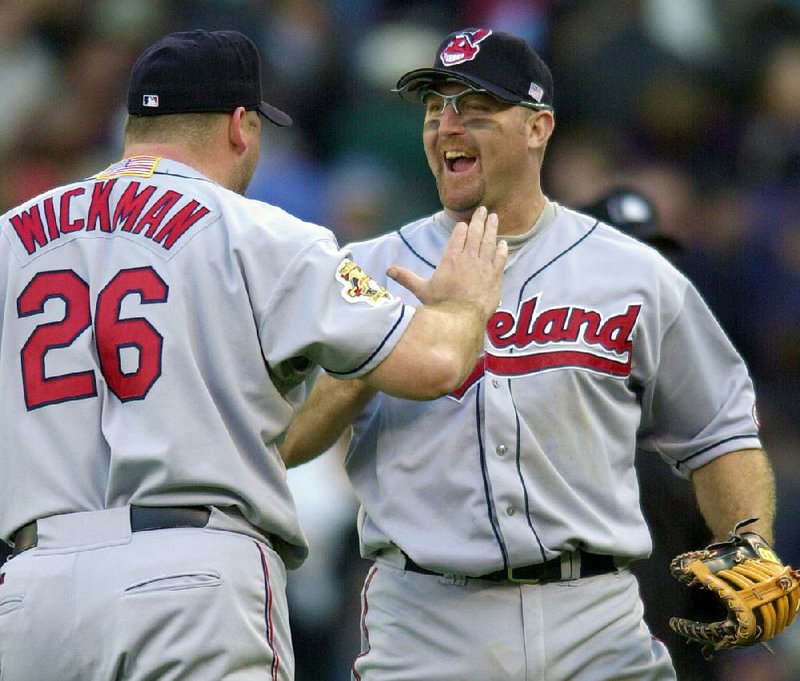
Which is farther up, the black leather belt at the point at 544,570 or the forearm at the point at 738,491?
the forearm at the point at 738,491

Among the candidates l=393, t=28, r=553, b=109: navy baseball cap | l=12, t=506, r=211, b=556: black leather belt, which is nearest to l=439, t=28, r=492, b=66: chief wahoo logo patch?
l=393, t=28, r=553, b=109: navy baseball cap

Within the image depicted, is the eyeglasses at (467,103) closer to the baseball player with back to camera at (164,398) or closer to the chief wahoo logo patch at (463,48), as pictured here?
the chief wahoo logo patch at (463,48)

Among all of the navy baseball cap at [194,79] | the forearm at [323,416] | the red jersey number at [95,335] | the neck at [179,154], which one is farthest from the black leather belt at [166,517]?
the navy baseball cap at [194,79]

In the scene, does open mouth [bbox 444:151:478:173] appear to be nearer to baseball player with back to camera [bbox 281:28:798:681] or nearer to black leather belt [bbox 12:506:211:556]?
baseball player with back to camera [bbox 281:28:798:681]

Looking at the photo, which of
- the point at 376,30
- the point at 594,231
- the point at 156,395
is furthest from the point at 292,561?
the point at 376,30

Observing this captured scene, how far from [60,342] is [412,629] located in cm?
120

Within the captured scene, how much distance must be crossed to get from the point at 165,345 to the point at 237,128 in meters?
0.66

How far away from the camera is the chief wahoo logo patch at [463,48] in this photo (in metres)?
3.94

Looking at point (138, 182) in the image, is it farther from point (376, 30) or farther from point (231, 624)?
point (376, 30)

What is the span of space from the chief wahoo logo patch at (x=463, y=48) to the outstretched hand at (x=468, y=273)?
21.0 inches

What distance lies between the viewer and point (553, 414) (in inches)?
147

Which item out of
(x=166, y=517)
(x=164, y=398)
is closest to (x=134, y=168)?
(x=164, y=398)

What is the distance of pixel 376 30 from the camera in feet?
26.7

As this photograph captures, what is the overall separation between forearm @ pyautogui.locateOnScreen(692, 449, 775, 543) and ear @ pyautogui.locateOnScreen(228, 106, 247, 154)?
1585 millimetres
